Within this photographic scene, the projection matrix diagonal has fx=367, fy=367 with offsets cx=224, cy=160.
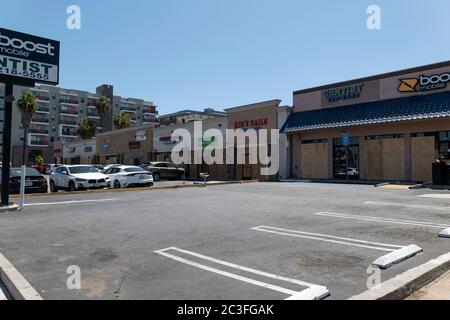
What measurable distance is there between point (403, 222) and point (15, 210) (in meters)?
11.1

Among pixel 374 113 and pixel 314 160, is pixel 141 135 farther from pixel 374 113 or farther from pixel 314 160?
pixel 374 113

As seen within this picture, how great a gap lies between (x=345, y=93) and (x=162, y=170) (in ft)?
53.2

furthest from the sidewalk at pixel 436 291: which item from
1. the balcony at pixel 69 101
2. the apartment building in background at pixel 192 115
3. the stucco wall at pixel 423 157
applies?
the balcony at pixel 69 101

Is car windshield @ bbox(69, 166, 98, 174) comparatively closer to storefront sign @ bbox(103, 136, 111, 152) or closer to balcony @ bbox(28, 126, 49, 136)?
storefront sign @ bbox(103, 136, 111, 152)

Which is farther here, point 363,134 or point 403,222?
point 363,134

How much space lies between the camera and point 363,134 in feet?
82.5

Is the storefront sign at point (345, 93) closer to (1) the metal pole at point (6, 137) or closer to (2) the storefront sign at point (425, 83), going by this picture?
(2) the storefront sign at point (425, 83)

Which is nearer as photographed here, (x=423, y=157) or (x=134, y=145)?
(x=423, y=157)

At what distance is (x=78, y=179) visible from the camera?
1908cm

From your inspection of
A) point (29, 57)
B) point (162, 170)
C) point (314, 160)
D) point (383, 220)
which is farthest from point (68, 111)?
point (383, 220)
